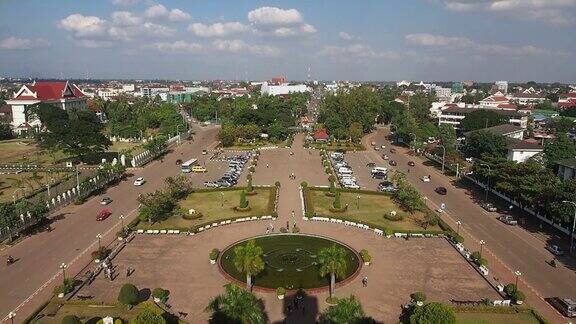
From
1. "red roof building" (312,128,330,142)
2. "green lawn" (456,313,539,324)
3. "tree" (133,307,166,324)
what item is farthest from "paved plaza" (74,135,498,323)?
"red roof building" (312,128,330,142)

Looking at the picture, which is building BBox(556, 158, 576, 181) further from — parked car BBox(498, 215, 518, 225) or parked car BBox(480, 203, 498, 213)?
parked car BBox(498, 215, 518, 225)

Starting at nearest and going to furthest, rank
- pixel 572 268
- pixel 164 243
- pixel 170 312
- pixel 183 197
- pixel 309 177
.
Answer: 1. pixel 170 312
2. pixel 572 268
3. pixel 164 243
4. pixel 183 197
5. pixel 309 177

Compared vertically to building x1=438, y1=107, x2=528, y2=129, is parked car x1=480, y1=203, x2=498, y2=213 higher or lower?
lower

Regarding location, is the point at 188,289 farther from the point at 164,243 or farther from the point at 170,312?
the point at 164,243

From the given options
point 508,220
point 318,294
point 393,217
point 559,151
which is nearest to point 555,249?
point 508,220

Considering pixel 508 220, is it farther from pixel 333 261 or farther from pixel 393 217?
pixel 333 261

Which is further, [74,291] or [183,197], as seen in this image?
[183,197]

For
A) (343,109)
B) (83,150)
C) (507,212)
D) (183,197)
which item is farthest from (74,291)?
(343,109)
